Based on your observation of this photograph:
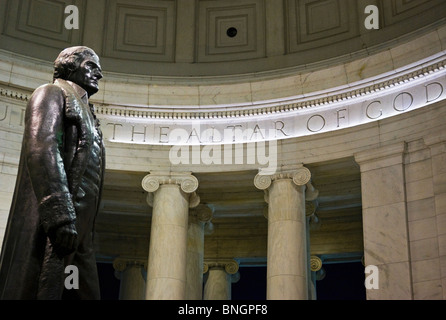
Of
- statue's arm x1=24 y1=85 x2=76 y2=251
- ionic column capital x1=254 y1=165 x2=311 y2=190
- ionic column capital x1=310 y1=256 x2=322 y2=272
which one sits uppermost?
ionic column capital x1=254 y1=165 x2=311 y2=190

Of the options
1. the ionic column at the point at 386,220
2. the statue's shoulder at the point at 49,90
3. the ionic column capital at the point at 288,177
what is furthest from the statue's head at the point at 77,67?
the ionic column capital at the point at 288,177

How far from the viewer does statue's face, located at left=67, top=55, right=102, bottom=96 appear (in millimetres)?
8867

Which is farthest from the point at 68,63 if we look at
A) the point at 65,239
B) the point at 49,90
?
the point at 65,239

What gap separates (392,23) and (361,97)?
2750 mm

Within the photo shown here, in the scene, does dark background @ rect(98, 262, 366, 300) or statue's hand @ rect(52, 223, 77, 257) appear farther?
dark background @ rect(98, 262, 366, 300)

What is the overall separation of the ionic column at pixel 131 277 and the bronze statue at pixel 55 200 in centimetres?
1791

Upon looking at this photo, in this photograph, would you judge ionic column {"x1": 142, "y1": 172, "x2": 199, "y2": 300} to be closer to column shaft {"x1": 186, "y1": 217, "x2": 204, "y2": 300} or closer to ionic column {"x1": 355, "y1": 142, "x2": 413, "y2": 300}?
column shaft {"x1": 186, "y1": 217, "x2": 204, "y2": 300}

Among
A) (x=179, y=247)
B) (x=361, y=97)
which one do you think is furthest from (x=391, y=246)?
(x=179, y=247)

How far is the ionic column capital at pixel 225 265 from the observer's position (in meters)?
26.5

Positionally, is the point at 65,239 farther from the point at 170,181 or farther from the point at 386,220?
the point at 170,181

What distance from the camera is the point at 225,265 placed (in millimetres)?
26578

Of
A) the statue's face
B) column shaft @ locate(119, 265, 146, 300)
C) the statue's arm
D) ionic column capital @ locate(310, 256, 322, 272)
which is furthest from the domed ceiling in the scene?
the statue's arm

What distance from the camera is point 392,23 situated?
2088 cm

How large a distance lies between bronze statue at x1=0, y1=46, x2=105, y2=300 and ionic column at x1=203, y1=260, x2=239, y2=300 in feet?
59.3
